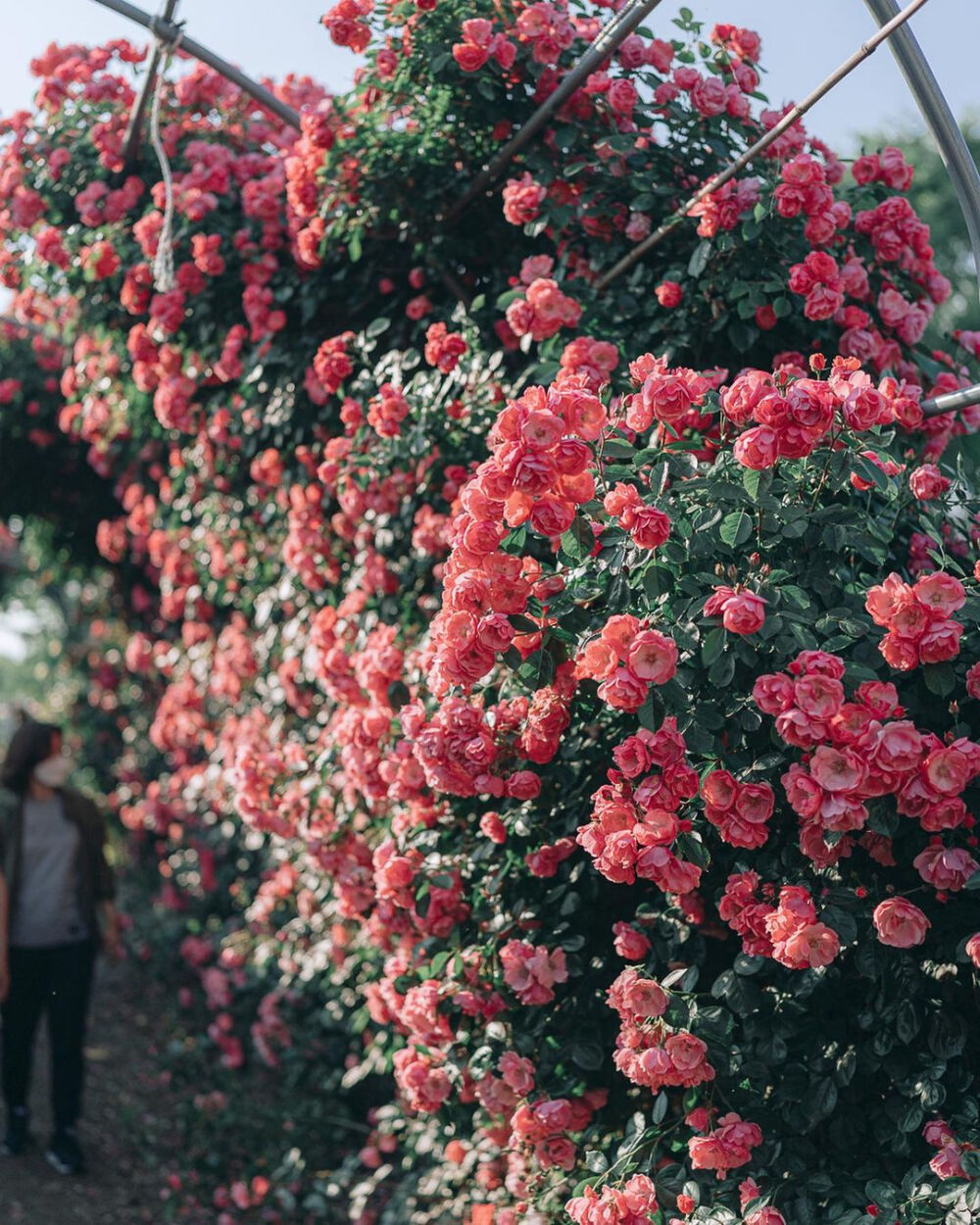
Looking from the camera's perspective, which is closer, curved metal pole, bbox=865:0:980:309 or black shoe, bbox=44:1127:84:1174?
curved metal pole, bbox=865:0:980:309

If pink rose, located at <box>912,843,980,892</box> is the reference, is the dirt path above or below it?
below

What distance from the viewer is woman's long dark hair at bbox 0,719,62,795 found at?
3893mm

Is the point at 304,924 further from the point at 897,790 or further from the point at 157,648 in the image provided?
the point at 897,790

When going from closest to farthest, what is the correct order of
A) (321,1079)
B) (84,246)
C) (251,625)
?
1. (84,246)
2. (321,1079)
3. (251,625)

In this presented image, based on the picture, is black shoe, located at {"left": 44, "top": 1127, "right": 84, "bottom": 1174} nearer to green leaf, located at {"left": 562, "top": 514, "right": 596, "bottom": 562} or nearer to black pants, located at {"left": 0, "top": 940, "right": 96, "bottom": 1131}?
black pants, located at {"left": 0, "top": 940, "right": 96, "bottom": 1131}

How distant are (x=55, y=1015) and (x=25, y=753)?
82 cm

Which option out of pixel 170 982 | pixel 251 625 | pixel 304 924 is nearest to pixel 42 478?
pixel 251 625

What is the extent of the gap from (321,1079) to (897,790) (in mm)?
2855

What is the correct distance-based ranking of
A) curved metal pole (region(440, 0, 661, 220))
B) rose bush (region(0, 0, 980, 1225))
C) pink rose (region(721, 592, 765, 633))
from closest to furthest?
pink rose (region(721, 592, 765, 633))
rose bush (region(0, 0, 980, 1225))
curved metal pole (region(440, 0, 661, 220))

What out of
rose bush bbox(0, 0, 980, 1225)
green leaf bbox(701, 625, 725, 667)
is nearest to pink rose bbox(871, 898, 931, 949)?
rose bush bbox(0, 0, 980, 1225)

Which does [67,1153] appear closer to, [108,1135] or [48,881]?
[108,1135]

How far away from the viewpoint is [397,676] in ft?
9.02

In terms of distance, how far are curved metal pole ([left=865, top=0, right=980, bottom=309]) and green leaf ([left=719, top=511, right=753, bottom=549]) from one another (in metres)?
0.76

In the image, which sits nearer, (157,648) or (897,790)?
(897,790)
